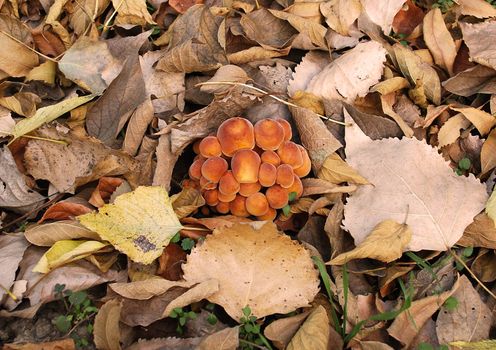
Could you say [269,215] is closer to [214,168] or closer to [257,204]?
[257,204]

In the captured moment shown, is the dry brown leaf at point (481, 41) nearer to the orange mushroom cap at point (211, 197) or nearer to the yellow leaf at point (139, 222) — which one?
the orange mushroom cap at point (211, 197)

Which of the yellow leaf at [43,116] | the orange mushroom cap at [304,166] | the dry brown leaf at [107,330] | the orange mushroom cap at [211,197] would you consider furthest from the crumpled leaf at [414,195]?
the yellow leaf at [43,116]

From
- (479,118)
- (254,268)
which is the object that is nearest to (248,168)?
(254,268)

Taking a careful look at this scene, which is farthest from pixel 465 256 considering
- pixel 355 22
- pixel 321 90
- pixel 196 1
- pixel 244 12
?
pixel 196 1

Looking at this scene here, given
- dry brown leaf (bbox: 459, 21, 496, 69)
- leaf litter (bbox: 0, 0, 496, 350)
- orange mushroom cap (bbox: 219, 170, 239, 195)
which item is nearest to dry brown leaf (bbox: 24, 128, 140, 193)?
leaf litter (bbox: 0, 0, 496, 350)

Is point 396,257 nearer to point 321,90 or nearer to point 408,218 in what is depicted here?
point 408,218

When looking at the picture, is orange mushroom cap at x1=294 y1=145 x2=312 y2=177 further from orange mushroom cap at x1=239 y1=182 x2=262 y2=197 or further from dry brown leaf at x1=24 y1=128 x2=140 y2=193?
dry brown leaf at x1=24 y1=128 x2=140 y2=193
